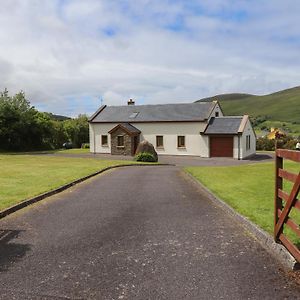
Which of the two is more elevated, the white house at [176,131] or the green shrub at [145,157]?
the white house at [176,131]

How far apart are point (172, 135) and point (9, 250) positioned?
1590 inches

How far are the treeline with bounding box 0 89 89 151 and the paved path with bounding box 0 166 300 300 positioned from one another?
4341 centimetres

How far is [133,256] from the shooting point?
6.54 meters

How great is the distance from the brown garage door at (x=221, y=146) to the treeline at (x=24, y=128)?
24215 mm

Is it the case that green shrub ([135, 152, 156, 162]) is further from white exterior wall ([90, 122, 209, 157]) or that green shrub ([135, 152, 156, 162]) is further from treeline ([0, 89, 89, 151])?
treeline ([0, 89, 89, 151])

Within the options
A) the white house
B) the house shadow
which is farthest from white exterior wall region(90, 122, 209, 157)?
the house shadow

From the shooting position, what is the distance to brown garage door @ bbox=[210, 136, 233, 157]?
43469mm

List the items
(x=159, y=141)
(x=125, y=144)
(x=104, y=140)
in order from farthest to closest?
1. (x=104, y=140)
2. (x=159, y=141)
3. (x=125, y=144)

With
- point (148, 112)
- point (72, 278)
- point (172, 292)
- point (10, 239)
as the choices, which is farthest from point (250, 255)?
point (148, 112)

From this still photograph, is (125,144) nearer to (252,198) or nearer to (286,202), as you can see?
(252,198)

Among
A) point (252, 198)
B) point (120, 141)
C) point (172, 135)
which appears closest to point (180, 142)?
point (172, 135)

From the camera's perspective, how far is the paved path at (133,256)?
16.9ft

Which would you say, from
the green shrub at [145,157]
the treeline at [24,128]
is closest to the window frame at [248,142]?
the green shrub at [145,157]

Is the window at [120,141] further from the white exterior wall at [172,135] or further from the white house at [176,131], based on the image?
the white exterior wall at [172,135]
